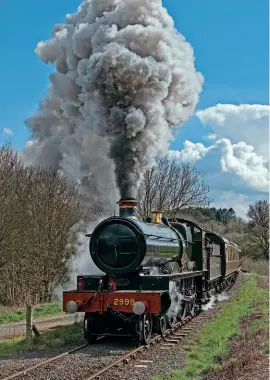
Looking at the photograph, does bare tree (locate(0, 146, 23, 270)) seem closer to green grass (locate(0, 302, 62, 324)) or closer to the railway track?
green grass (locate(0, 302, 62, 324))

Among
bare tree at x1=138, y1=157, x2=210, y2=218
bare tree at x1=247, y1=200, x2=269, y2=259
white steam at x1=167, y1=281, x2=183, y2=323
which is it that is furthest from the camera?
bare tree at x1=247, y1=200, x2=269, y2=259

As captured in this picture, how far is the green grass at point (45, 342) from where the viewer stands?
9203 millimetres

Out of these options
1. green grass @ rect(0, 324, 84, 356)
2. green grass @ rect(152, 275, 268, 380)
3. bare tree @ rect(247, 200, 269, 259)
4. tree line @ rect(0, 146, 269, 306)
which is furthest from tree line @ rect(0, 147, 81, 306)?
bare tree @ rect(247, 200, 269, 259)

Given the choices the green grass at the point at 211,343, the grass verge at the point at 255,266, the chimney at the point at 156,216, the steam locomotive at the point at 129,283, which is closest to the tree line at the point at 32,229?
the chimney at the point at 156,216

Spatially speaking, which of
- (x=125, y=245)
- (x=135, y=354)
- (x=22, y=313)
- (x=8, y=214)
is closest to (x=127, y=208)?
(x=125, y=245)

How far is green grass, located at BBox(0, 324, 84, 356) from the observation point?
9203 millimetres

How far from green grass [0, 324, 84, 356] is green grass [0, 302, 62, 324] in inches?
166

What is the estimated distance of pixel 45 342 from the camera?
970cm

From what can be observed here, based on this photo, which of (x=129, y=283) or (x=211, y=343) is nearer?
(x=211, y=343)

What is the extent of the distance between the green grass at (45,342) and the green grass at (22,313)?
421 centimetres

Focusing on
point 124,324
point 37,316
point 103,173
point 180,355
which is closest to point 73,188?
point 103,173

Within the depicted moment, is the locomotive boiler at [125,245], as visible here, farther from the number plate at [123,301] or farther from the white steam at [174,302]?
the number plate at [123,301]

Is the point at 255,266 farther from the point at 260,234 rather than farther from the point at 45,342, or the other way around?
the point at 45,342

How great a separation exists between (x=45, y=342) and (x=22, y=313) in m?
6.70
